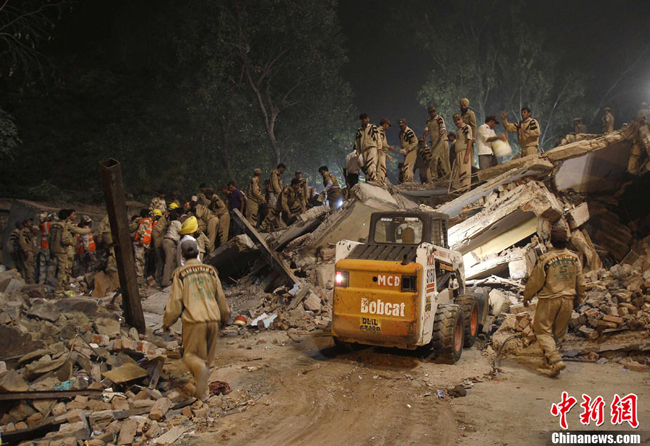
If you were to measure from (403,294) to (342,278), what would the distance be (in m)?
0.96

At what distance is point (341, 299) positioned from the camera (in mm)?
6316

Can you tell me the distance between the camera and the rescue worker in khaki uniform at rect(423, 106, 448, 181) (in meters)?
12.3

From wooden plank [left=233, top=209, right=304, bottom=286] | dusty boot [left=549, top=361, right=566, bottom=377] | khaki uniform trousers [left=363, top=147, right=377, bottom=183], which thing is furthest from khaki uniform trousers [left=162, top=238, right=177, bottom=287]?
dusty boot [left=549, top=361, right=566, bottom=377]

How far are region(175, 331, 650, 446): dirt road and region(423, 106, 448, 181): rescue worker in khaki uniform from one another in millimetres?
6816

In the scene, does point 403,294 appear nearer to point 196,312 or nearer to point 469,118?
point 196,312

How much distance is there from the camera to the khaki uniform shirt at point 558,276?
5.86 meters

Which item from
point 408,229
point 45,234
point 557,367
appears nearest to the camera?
point 557,367

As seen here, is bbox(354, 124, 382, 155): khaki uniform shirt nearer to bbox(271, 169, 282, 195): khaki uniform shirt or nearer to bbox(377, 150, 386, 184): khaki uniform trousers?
bbox(377, 150, 386, 184): khaki uniform trousers

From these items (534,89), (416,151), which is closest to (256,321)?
(416,151)

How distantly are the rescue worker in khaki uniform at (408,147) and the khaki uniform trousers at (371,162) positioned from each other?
1572 mm

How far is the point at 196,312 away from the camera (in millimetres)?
4660

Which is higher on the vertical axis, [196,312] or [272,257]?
[272,257]

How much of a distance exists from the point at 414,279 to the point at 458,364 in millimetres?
1569

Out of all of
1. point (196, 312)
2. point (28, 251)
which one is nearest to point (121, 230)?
point (196, 312)
